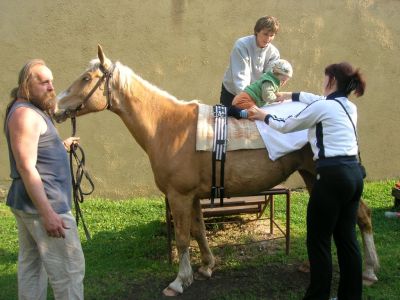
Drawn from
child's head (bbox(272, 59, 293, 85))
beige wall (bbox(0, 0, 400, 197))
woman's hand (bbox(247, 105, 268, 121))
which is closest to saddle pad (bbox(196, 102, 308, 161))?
woman's hand (bbox(247, 105, 268, 121))

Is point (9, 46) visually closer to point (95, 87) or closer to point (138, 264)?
point (95, 87)

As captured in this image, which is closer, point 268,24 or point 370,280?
point 370,280

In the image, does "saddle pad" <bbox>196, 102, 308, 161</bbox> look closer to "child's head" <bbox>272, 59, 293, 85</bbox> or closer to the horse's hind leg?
"child's head" <bbox>272, 59, 293, 85</bbox>

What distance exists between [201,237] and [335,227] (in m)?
1.40

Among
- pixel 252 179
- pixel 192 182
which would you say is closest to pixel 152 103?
pixel 192 182

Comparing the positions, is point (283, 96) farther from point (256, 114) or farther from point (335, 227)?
point (335, 227)

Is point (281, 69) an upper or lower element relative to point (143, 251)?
upper

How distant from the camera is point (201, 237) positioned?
4.01 meters

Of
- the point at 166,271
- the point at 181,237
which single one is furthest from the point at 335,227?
the point at 166,271

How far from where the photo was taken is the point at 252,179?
355 cm

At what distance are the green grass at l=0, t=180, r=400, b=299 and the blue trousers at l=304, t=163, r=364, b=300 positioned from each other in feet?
2.00

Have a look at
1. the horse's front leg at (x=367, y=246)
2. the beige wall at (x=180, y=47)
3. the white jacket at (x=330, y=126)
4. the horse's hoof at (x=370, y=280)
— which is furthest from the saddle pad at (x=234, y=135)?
the beige wall at (x=180, y=47)

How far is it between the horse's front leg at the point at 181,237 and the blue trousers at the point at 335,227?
106cm

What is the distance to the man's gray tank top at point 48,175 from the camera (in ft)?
8.18
